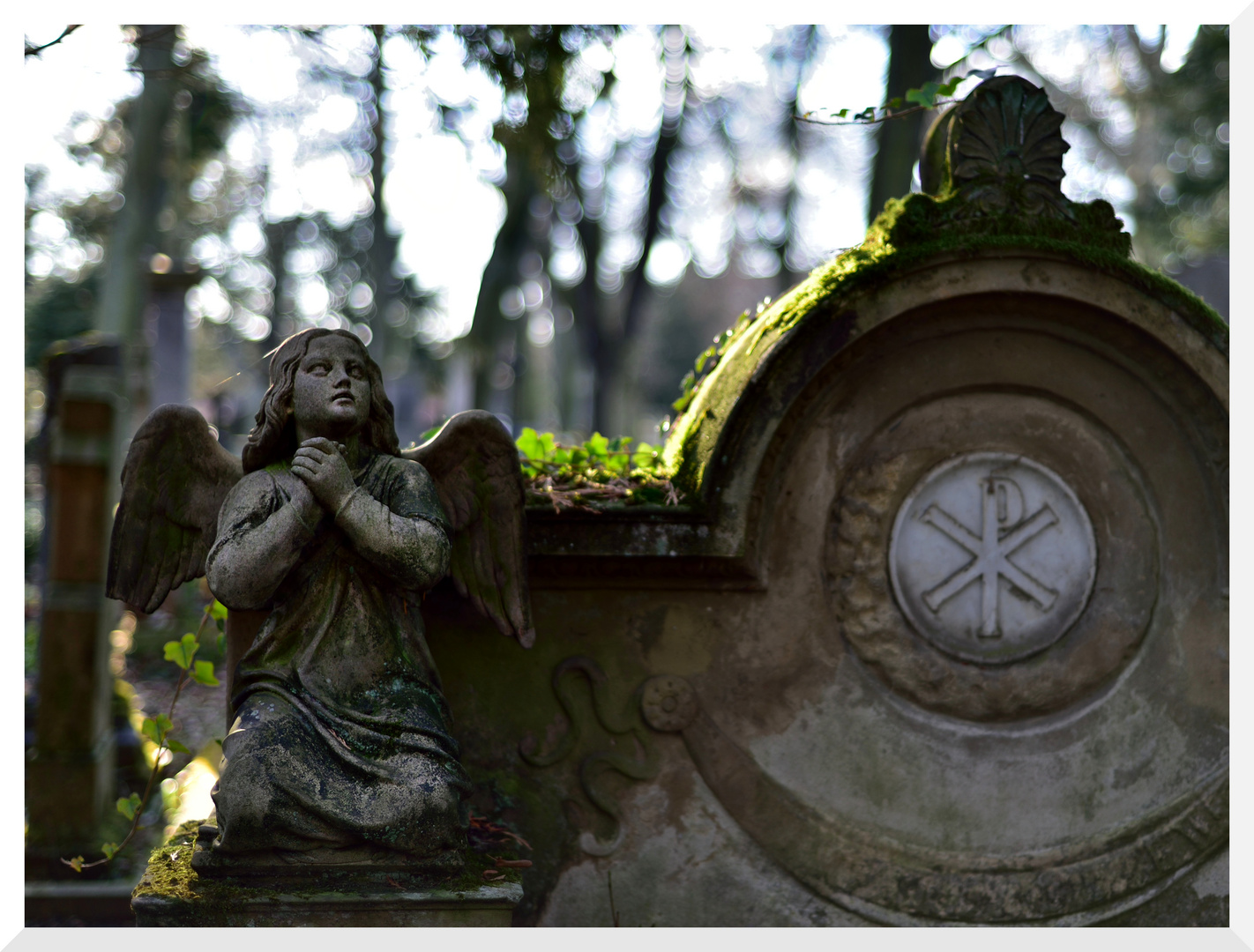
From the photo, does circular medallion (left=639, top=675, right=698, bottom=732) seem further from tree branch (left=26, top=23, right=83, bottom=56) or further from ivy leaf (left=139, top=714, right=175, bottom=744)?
tree branch (left=26, top=23, right=83, bottom=56)

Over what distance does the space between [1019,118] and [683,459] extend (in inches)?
Answer: 67.9

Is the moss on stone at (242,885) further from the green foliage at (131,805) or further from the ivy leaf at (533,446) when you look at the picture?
the ivy leaf at (533,446)

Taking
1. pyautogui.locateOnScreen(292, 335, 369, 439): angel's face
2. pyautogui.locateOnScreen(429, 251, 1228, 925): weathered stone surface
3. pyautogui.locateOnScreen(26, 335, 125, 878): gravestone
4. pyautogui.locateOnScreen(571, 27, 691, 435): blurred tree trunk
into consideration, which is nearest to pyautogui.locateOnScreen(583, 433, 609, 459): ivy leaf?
pyautogui.locateOnScreen(429, 251, 1228, 925): weathered stone surface

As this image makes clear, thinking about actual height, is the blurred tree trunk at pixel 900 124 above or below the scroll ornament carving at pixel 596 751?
above

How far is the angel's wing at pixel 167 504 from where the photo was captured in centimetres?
309

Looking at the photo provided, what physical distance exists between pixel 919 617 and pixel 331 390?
218 centimetres

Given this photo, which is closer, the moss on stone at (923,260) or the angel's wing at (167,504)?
the angel's wing at (167,504)

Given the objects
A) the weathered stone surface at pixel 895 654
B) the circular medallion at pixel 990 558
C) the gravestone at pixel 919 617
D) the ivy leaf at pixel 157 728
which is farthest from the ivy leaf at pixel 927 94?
the ivy leaf at pixel 157 728

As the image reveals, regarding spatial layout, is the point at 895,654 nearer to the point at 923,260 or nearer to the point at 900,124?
the point at 923,260

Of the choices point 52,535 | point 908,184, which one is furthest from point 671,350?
point 52,535

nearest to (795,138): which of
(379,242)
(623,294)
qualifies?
(623,294)

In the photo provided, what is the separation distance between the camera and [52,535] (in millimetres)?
5160

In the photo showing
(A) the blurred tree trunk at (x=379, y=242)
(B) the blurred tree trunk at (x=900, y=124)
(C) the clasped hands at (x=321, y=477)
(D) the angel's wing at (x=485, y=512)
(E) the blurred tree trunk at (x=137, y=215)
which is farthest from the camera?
(A) the blurred tree trunk at (x=379, y=242)

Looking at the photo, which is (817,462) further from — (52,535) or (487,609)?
(52,535)
